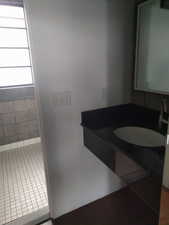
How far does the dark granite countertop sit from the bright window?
1.61 metres

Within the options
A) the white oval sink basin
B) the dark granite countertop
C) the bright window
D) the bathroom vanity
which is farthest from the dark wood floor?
the bright window

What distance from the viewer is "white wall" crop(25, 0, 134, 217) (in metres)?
1.09

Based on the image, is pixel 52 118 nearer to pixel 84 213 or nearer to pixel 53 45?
pixel 53 45

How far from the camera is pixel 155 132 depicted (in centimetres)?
121

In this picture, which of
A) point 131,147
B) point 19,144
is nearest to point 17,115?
point 19,144

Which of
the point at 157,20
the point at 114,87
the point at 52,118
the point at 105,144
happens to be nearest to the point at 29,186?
the point at 52,118

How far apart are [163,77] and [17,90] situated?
212cm

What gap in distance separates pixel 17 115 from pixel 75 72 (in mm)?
1792

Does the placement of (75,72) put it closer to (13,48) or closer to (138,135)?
(138,135)

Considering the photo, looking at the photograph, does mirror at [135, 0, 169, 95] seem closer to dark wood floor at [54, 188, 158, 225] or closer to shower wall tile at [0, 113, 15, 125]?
dark wood floor at [54, 188, 158, 225]

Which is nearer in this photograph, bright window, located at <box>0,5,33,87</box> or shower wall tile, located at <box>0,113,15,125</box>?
bright window, located at <box>0,5,33,87</box>

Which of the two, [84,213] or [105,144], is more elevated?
[105,144]

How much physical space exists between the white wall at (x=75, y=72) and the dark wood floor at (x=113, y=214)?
8 cm

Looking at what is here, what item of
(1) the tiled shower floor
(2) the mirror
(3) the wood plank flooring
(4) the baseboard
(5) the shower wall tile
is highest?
(2) the mirror
